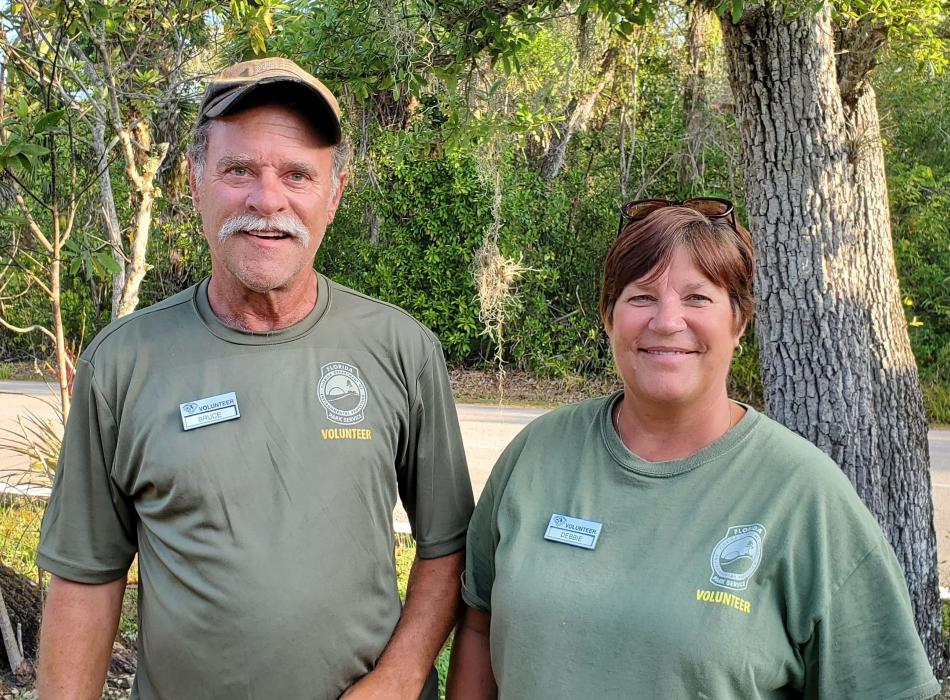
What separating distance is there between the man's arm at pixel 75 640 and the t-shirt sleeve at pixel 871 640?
1.60 meters

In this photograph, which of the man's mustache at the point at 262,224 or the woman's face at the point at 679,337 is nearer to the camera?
the woman's face at the point at 679,337

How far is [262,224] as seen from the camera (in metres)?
2.06

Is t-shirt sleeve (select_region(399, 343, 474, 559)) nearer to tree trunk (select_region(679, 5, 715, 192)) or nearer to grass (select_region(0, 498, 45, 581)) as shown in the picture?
grass (select_region(0, 498, 45, 581))

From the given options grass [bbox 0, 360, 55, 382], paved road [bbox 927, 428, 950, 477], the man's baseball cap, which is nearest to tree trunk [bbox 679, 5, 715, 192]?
paved road [bbox 927, 428, 950, 477]

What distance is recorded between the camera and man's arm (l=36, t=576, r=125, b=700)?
206cm

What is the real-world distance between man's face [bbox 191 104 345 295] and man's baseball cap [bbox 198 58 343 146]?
0.03 metres

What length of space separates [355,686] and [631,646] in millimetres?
665

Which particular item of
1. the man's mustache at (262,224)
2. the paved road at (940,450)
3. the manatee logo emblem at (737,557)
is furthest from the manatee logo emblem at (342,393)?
the paved road at (940,450)

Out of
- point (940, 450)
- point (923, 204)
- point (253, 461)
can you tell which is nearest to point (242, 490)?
point (253, 461)

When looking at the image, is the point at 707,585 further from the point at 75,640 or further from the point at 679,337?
the point at 75,640

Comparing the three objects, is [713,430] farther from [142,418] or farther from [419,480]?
[142,418]

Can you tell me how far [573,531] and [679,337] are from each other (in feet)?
1.57

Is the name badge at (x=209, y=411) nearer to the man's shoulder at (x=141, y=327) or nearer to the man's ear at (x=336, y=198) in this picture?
the man's shoulder at (x=141, y=327)

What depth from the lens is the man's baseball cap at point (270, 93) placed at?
2074mm
